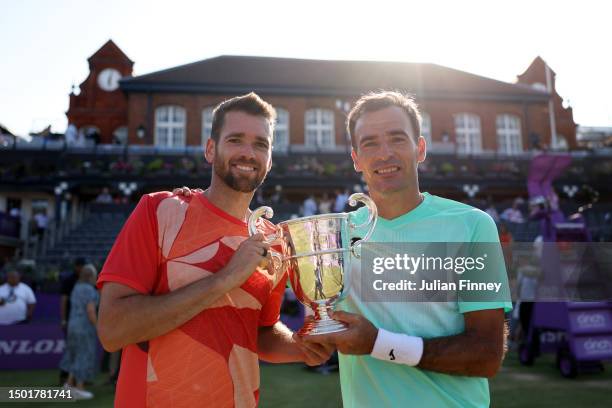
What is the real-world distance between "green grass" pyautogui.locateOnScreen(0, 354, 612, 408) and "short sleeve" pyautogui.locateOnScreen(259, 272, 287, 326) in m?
3.85

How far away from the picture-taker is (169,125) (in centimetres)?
2820

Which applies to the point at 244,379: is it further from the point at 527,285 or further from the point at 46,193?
the point at 46,193

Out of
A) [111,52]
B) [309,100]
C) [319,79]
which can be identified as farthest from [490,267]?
[111,52]

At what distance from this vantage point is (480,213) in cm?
192

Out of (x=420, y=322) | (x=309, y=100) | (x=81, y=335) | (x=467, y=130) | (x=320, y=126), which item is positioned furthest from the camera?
(x=467, y=130)

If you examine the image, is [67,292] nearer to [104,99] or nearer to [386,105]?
[386,105]

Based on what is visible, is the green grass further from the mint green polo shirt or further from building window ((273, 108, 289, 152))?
building window ((273, 108, 289, 152))

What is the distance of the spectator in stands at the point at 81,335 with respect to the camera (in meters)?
6.69

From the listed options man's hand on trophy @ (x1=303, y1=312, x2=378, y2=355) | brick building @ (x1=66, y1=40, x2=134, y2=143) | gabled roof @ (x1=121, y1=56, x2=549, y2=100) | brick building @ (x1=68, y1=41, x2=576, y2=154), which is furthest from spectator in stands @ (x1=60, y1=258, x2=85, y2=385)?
brick building @ (x1=66, y1=40, x2=134, y2=143)

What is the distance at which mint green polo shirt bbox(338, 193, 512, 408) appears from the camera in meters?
1.75

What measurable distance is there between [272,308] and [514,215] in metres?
17.8

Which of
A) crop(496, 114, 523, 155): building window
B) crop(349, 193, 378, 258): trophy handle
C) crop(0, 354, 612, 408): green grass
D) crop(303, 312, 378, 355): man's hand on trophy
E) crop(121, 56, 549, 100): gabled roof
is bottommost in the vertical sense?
crop(0, 354, 612, 408): green grass

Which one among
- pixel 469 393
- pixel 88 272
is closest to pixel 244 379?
pixel 469 393

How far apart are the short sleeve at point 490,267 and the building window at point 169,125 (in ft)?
91.9
